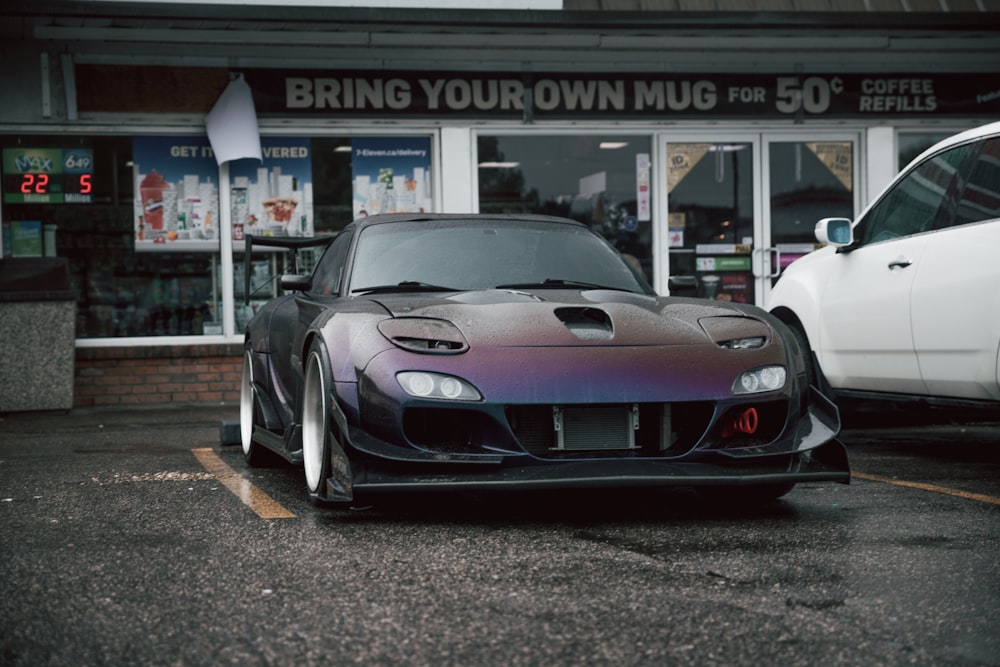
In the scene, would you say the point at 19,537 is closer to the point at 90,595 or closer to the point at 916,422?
the point at 90,595

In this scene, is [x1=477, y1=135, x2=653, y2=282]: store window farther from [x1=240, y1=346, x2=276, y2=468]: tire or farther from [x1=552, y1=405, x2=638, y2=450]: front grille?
[x1=552, y1=405, x2=638, y2=450]: front grille

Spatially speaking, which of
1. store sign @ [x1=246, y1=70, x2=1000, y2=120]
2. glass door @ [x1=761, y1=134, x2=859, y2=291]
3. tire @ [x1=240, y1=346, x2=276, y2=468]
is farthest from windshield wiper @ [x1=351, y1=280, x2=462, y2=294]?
glass door @ [x1=761, y1=134, x2=859, y2=291]

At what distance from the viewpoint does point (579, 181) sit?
12047 mm

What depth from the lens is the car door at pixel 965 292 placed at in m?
5.46

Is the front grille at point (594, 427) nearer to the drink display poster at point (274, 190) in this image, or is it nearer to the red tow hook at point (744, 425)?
the red tow hook at point (744, 425)

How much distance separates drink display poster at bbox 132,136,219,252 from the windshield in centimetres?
610

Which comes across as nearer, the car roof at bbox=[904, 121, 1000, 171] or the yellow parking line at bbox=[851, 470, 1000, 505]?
the yellow parking line at bbox=[851, 470, 1000, 505]

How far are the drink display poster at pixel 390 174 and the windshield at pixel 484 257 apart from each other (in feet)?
19.6

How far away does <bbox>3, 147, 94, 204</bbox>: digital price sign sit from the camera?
11023 millimetres

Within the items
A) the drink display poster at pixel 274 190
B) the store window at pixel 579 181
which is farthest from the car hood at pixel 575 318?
the store window at pixel 579 181

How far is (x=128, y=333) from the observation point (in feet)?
36.8

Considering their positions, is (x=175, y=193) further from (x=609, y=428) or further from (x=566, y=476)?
(x=566, y=476)

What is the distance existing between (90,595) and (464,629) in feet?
3.61

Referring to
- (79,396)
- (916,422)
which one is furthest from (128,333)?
(916,422)
